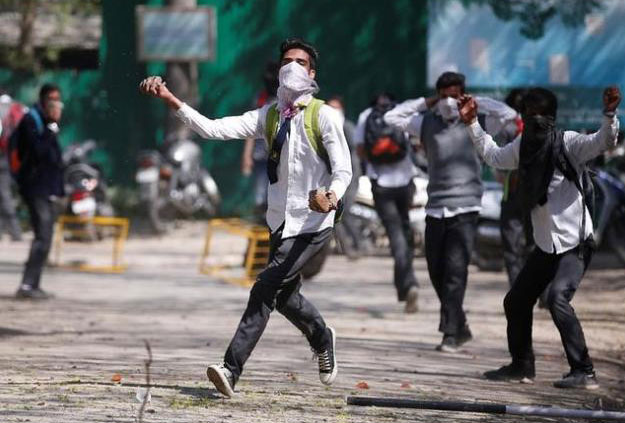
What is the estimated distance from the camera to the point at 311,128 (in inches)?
357

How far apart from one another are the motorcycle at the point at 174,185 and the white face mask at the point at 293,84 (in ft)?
37.3

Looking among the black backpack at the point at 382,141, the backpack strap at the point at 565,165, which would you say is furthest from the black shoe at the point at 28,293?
the backpack strap at the point at 565,165

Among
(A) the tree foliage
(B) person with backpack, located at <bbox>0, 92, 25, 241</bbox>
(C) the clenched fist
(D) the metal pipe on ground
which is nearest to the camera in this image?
(D) the metal pipe on ground

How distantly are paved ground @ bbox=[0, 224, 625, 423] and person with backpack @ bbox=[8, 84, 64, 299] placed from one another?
0.39 meters

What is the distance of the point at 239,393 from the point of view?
912cm

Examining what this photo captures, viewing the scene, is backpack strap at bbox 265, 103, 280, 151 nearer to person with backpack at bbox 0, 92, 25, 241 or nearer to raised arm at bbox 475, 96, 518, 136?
raised arm at bbox 475, 96, 518, 136

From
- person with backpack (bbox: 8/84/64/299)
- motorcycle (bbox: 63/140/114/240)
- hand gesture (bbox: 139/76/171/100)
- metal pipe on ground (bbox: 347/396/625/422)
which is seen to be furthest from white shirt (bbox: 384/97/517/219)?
motorcycle (bbox: 63/140/114/240)

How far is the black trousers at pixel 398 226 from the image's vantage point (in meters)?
13.6

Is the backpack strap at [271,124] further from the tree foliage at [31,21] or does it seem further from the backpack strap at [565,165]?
the tree foliage at [31,21]

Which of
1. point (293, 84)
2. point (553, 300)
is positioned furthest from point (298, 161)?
point (553, 300)

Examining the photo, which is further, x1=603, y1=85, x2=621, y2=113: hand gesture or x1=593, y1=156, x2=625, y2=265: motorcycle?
x1=593, y1=156, x2=625, y2=265: motorcycle

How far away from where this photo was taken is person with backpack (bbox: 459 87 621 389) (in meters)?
9.77

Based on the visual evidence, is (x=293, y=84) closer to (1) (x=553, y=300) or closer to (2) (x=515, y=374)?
(1) (x=553, y=300)

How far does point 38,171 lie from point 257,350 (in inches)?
165
